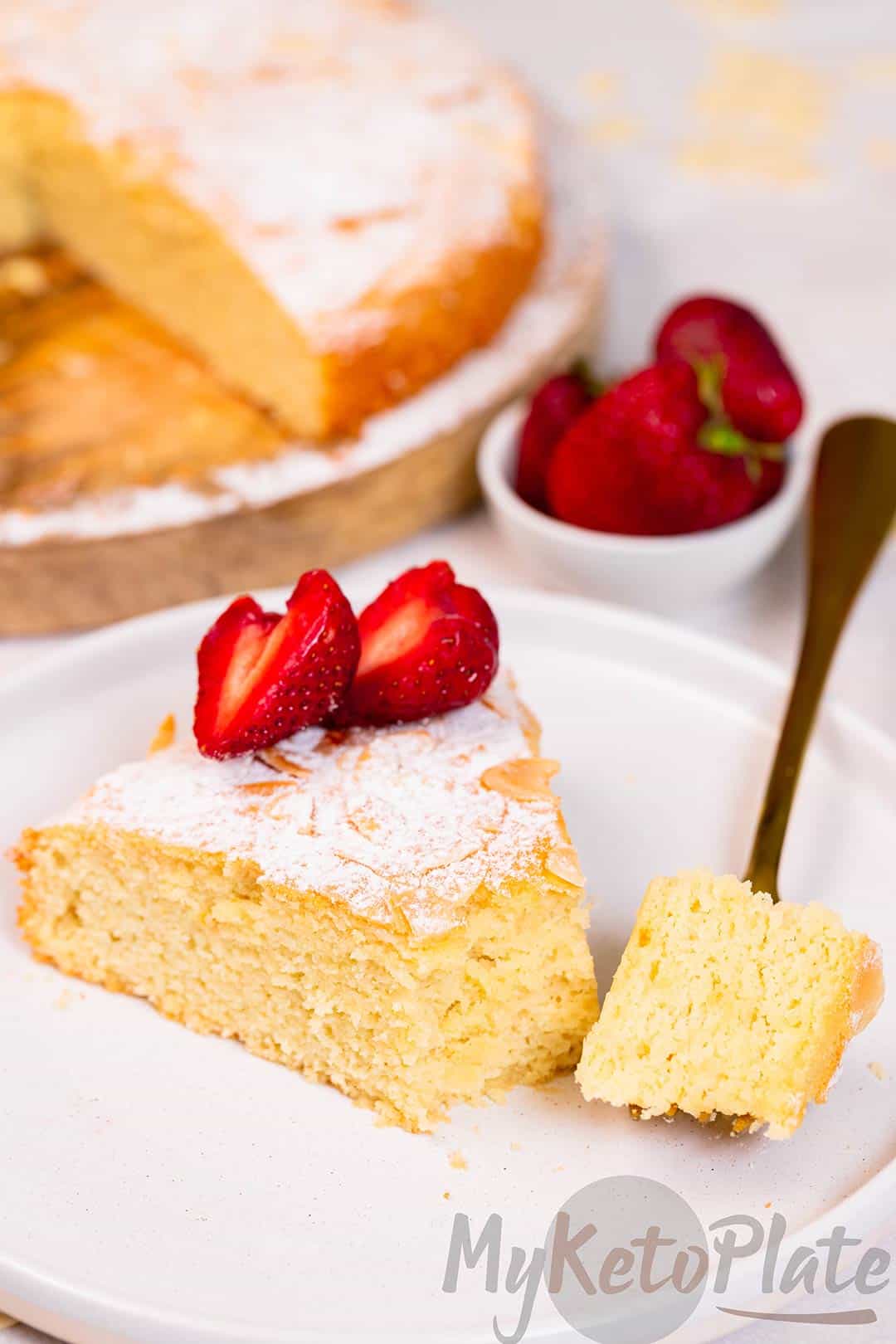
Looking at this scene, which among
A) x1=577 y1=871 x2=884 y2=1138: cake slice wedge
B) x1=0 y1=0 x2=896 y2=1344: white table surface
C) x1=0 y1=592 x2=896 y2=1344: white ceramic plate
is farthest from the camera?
x1=0 y1=0 x2=896 y2=1344: white table surface

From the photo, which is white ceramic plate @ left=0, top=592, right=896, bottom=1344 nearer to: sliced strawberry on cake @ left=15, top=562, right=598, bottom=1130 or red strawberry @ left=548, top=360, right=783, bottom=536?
sliced strawberry on cake @ left=15, top=562, right=598, bottom=1130

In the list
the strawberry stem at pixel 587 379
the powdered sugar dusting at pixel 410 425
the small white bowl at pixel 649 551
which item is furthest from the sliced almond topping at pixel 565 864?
the strawberry stem at pixel 587 379

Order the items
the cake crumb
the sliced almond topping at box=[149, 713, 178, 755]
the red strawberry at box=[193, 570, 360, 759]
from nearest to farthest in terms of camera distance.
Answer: the red strawberry at box=[193, 570, 360, 759], the sliced almond topping at box=[149, 713, 178, 755], the cake crumb

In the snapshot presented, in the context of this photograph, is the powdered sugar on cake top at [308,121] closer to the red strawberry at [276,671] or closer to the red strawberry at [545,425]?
the red strawberry at [545,425]

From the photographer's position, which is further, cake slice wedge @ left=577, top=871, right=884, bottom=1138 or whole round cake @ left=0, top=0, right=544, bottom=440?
whole round cake @ left=0, top=0, right=544, bottom=440

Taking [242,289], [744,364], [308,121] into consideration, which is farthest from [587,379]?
[308,121]

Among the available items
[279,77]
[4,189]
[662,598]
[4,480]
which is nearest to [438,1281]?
[662,598]

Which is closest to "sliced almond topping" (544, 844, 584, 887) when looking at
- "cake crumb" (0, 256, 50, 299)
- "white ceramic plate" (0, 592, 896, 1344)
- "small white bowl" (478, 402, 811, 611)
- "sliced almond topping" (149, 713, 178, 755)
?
"white ceramic plate" (0, 592, 896, 1344)
